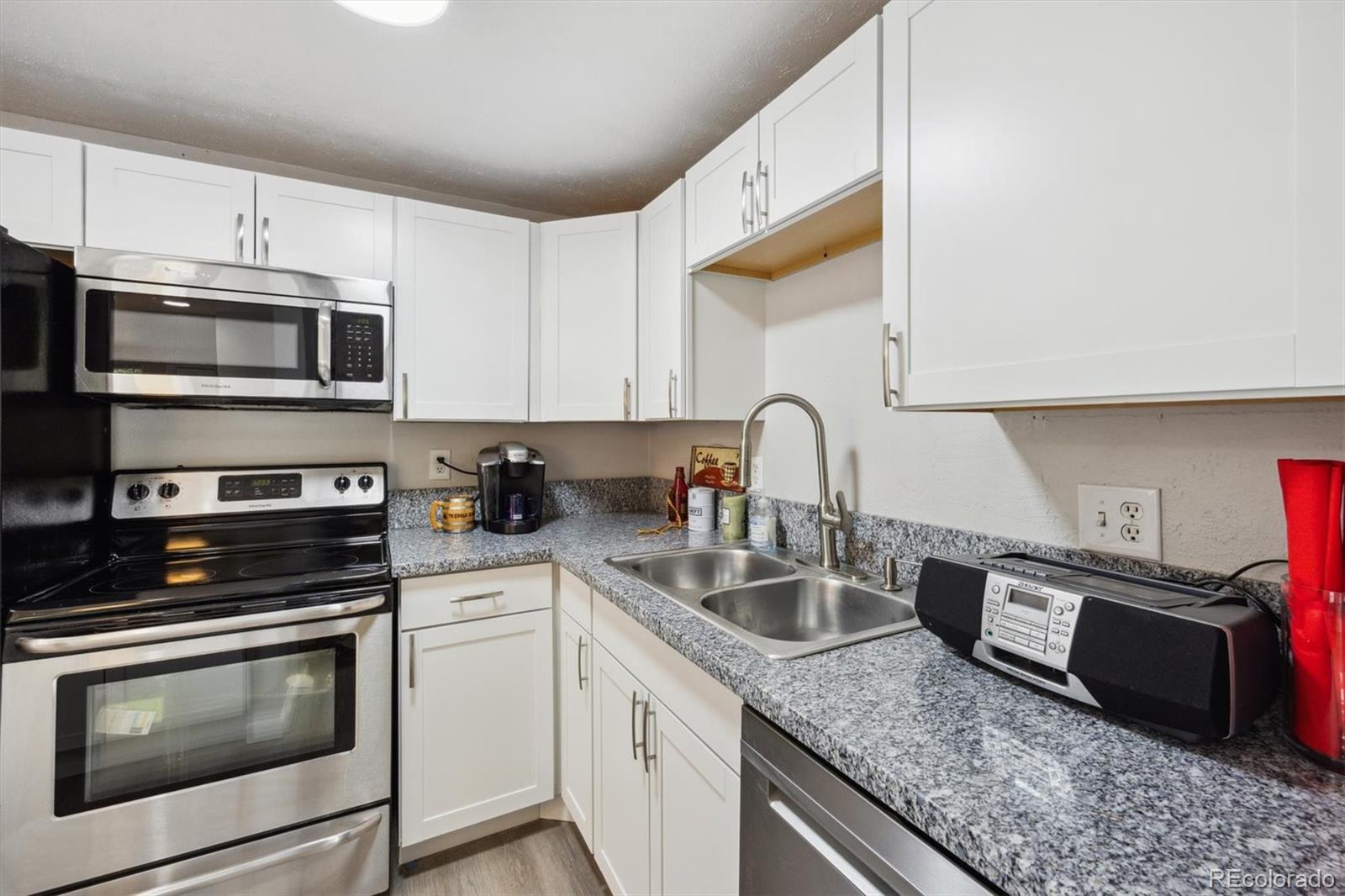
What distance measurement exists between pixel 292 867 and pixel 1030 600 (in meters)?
1.81

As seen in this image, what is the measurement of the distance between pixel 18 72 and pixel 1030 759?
2685mm

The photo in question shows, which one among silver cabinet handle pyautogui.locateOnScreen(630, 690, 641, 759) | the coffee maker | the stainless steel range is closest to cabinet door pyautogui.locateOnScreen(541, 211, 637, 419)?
the coffee maker

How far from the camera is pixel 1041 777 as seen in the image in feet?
1.97

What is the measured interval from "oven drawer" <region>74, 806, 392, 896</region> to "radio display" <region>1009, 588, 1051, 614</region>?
5.44 feet

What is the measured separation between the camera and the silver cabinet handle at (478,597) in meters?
1.63

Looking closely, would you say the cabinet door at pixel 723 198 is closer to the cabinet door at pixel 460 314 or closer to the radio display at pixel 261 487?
the cabinet door at pixel 460 314

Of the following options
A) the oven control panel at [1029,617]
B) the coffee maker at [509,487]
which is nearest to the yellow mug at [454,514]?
the coffee maker at [509,487]

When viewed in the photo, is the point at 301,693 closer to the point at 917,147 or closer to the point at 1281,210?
the point at 917,147

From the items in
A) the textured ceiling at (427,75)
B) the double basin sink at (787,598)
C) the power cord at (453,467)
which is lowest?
the double basin sink at (787,598)

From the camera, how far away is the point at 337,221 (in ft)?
5.91

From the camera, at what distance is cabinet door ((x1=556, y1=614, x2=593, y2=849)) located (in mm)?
1558

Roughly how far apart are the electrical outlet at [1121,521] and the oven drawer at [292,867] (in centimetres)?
183

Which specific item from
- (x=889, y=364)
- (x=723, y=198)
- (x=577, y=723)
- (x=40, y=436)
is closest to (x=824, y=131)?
(x=723, y=198)

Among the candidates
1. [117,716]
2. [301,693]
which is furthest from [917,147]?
[117,716]
